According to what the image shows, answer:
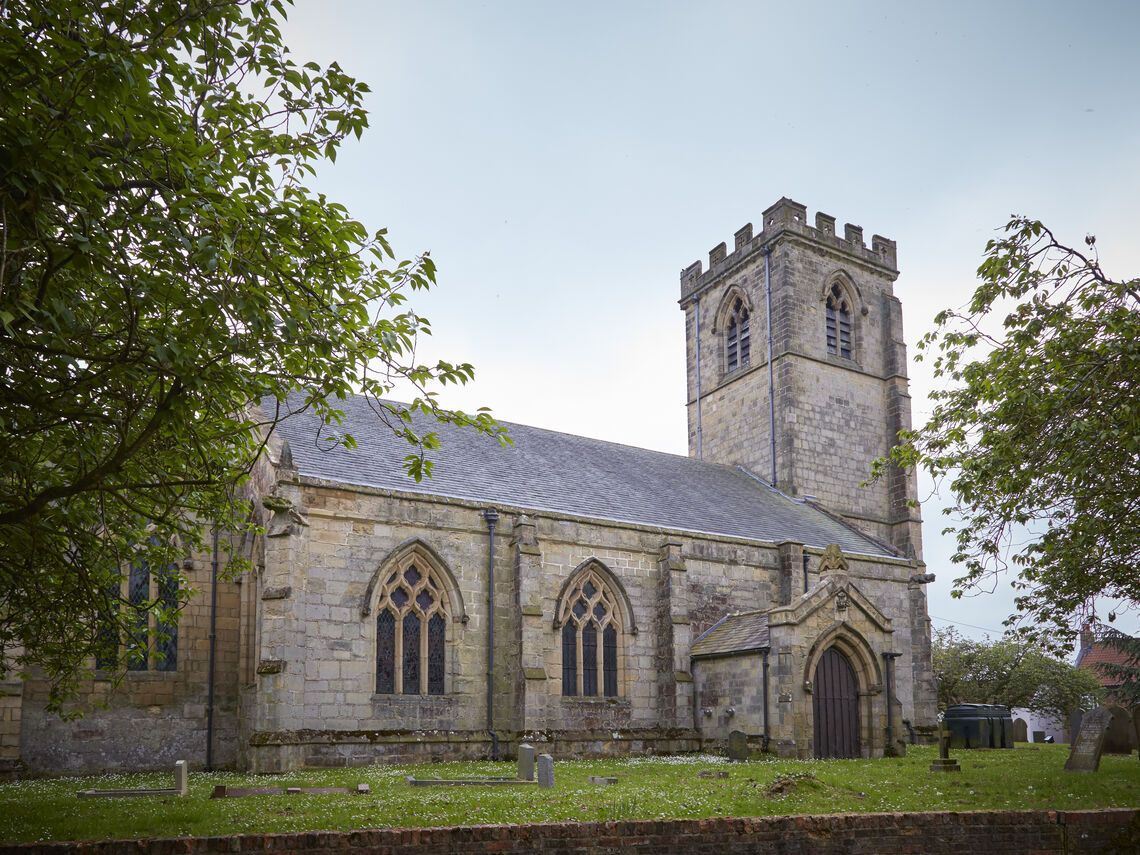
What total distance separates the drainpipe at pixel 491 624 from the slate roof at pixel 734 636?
5797mm

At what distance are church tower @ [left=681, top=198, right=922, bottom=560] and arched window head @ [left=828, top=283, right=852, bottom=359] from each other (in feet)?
0.17

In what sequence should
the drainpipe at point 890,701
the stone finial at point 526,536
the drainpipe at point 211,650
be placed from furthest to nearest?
the drainpipe at point 890,701 < the stone finial at point 526,536 < the drainpipe at point 211,650

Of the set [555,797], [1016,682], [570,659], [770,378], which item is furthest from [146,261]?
[1016,682]

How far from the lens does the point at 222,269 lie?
1033cm

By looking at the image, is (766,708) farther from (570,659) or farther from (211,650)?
(211,650)

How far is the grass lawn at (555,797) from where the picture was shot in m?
11.7

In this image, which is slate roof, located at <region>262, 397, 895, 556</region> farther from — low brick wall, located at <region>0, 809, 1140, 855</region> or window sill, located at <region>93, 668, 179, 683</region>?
low brick wall, located at <region>0, 809, 1140, 855</region>

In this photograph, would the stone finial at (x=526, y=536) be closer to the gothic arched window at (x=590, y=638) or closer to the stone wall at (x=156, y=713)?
the gothic arched window at (x=590, y=638)

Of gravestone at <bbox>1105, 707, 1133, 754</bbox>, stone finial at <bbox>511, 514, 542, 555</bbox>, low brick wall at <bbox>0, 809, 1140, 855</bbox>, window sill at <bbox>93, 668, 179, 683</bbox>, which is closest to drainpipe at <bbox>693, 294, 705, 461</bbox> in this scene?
stone finial at <bbox>511, 514, 542, 555</bbox>

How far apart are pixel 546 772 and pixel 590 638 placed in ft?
32.3

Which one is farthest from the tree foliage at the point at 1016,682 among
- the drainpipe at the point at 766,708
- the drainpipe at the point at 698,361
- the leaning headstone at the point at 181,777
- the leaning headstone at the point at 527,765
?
the leaning headstone at the point at 181,777

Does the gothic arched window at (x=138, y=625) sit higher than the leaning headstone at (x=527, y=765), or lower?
higher

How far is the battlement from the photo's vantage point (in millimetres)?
37656

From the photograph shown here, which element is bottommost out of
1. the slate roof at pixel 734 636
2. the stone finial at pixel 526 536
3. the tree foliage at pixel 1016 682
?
the tree foliage at pixel 1016 682
